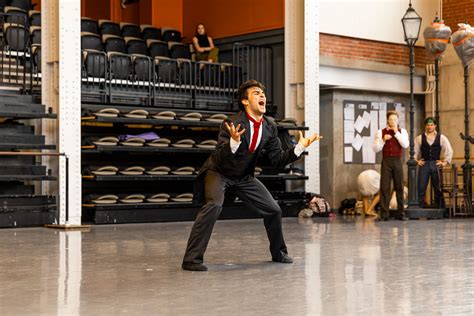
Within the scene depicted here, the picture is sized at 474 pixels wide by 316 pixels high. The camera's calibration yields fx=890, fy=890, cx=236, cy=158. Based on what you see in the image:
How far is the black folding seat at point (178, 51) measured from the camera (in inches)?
757

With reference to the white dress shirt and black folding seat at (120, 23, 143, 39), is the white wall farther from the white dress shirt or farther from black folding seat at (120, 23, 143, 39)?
the white dress shirt

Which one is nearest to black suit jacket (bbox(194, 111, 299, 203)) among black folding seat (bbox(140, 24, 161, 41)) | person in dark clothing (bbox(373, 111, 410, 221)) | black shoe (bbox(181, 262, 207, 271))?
black shoe (bbox(181, 262, 207, 271))

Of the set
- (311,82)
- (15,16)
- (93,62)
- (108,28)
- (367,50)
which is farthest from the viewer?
(367,50)

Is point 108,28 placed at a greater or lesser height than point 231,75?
greater

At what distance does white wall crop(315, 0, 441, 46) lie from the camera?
63.4 ft

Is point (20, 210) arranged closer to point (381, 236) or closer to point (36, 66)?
point (36, 66)

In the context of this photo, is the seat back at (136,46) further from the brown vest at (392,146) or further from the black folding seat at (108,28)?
the brown vest at (392,146)

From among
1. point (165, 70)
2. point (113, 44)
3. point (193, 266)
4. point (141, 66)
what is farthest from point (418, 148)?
point (193, 266)

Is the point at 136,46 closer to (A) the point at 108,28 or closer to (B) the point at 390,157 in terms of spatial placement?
(A) the point at 108,28

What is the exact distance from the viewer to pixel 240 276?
276 inches

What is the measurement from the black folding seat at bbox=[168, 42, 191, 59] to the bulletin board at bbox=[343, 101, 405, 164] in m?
3.77

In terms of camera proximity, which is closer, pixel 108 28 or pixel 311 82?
pixel 311 82

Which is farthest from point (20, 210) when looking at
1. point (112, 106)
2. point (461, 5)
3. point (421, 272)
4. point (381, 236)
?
point (461, 5)

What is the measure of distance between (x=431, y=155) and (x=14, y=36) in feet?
27.1
